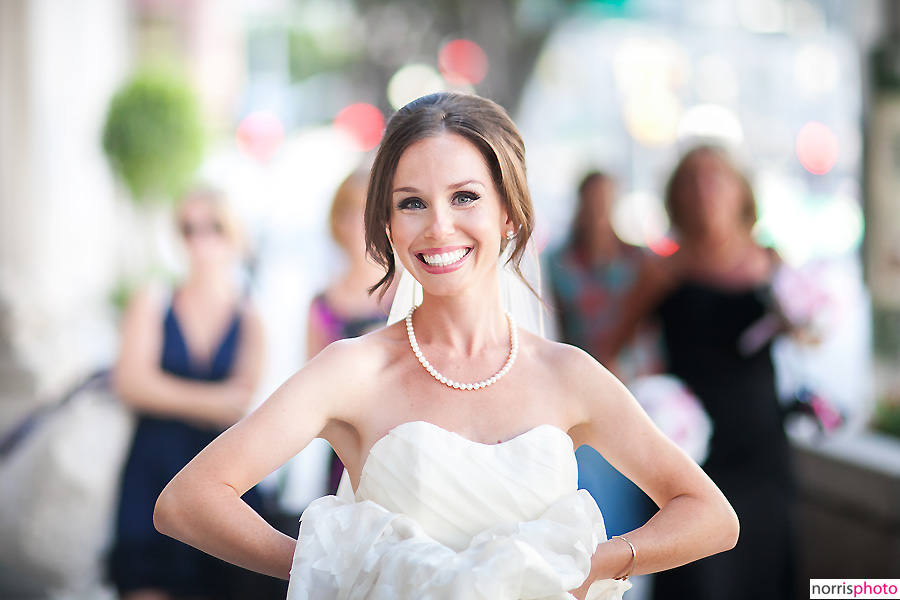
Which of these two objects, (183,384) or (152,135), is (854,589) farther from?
(152,135)

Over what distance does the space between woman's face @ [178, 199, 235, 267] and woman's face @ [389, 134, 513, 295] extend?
8.19ft

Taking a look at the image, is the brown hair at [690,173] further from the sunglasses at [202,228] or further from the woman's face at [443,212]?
the woman's face at [443,212]

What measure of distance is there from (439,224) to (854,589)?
2.04m

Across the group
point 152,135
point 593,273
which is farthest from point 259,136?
point 593,273

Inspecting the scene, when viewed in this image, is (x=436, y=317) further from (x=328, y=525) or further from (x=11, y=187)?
(x=11, y=187)

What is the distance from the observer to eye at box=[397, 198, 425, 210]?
1618 mm

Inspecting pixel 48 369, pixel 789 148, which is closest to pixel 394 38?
pixel 789 148

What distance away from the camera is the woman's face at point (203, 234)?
395 cm

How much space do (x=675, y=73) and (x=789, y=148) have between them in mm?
2543

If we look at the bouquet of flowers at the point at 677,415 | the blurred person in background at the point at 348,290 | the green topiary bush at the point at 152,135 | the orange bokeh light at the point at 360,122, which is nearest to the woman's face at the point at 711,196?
the bouquet of flowers at the point at 677,415

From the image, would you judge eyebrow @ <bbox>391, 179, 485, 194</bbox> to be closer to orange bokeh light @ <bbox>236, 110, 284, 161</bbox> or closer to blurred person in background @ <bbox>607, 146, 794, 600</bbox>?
blurred person in background @ <bbox>607, 146, 794, 600</bbox>

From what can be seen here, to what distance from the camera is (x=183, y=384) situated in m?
3.62

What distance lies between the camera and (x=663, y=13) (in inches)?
416

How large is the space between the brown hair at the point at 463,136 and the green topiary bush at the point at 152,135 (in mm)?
8364
